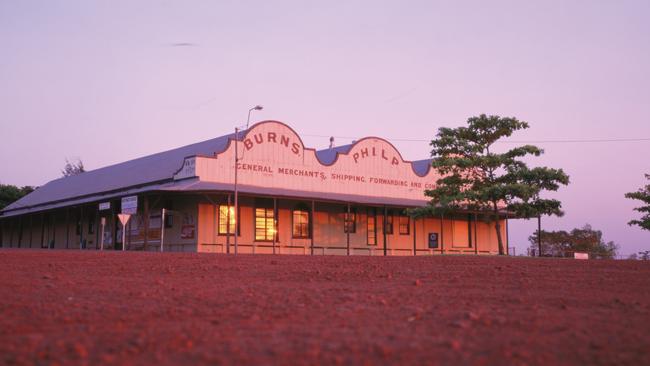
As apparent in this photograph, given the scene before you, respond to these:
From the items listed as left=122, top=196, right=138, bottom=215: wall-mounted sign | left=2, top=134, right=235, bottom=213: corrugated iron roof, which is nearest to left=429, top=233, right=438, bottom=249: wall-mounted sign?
left=2, top=134, right=235, bottom=213: corrugated iron roof

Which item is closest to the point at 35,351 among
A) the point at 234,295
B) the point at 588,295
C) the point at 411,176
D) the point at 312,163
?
the point at 234,295

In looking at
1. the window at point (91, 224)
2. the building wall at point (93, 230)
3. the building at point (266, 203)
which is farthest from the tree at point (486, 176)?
the window at point (91, 224)

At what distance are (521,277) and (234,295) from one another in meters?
6.67

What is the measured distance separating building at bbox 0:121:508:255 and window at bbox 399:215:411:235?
7cm

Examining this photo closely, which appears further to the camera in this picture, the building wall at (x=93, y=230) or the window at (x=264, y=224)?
the window at (x=264, y=224)

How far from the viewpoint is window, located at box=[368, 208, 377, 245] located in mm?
40156

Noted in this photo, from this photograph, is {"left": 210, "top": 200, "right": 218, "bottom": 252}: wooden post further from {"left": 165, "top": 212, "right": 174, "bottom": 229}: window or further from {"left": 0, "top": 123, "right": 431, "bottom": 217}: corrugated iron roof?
{"left": 165, "top": 212, "right": 174, "bottom": 229}: window

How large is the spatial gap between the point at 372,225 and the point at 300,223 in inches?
200

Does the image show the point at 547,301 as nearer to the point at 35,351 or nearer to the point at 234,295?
the point at 234,295

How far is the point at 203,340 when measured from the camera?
24.1 feet

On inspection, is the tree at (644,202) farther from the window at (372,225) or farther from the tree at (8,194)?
the tree at (8,194)

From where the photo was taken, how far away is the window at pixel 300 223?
37.0 m

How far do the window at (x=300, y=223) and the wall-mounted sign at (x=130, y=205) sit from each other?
8.89 metres

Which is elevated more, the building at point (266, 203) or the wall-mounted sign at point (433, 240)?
the building at point (266, 203)
